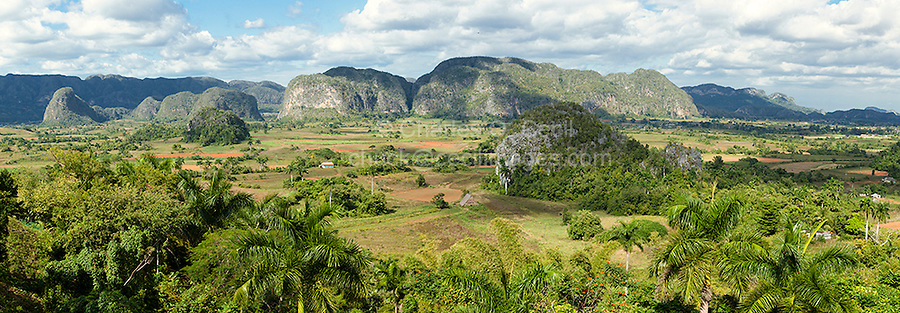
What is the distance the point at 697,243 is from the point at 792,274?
2.13 meters

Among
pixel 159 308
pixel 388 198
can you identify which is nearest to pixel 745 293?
pixel 159 308

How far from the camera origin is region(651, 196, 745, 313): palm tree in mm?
10555

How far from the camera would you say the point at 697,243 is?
10.5 meters

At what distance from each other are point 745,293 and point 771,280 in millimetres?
1082

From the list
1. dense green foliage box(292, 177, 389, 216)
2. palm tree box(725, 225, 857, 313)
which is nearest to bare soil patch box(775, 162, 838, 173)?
dense green foliage box(292, 177, 389, 216)

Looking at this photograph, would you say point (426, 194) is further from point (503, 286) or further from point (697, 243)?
point (697, 243)

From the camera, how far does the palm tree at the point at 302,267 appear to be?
927cm

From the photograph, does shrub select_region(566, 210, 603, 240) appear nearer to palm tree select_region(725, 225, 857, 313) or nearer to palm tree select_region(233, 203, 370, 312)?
palm tree select_region(725, 225, 857, 313)

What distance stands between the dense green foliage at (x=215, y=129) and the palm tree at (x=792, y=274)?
124270 mm

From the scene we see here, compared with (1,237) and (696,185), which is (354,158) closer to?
(696,185)

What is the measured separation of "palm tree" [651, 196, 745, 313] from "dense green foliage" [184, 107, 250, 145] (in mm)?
122943

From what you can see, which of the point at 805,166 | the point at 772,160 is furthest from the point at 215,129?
the point at 805,166

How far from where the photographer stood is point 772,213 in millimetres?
35812

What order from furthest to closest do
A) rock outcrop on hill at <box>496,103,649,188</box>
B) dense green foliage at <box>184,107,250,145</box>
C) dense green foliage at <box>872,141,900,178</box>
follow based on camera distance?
dense green foliage at <box>184,107,250,145</box>, dense green foliage at <box>872,141,900,178</box>, rock outcrop on hill at <box>496,103,649,188</box>
